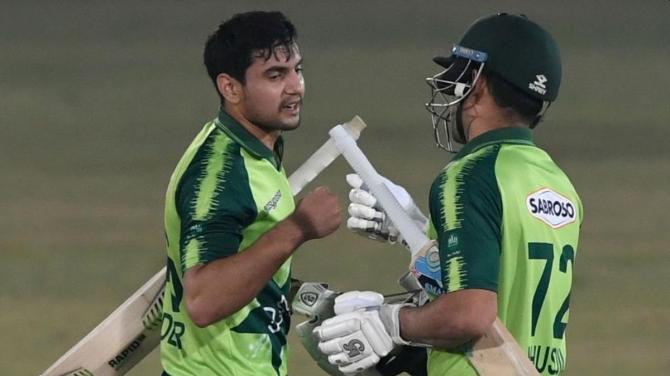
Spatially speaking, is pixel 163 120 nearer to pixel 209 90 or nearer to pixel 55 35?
pixel 209 90

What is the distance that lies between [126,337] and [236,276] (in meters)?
0.81

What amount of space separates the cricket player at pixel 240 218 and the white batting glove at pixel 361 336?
22 cm

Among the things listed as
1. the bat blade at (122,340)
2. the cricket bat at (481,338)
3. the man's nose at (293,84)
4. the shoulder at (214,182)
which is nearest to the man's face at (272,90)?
the man's nose at (293,84)

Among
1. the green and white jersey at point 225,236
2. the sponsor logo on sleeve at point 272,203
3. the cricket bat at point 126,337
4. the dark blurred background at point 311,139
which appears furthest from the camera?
the dark blurred background at point 311,139

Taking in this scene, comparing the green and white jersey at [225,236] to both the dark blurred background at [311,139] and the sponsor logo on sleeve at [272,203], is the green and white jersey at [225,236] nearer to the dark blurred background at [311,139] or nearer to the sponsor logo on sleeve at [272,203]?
the sponsor logo on sleeve at [272,203]

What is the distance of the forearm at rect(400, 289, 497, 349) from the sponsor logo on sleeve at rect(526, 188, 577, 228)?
0.25 m

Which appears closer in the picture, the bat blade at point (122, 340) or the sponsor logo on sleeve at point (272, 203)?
the sponsor logo on sleeve at point (272, 203)

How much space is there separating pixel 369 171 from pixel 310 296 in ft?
1.28

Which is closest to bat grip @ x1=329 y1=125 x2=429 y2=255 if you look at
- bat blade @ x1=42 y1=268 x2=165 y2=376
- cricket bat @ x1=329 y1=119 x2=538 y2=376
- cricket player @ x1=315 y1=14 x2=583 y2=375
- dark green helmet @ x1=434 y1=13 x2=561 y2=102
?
cricket bat @ x1=329 y1=119 x2=538 y2=376

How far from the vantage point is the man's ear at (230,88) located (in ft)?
15.0

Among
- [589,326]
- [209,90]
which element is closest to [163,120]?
[209,90]

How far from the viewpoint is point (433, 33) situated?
14273 mm

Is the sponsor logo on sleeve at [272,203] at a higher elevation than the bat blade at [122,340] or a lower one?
higher

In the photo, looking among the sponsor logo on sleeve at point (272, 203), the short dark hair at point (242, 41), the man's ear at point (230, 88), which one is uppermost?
the short dark hair at point (242, 41)
